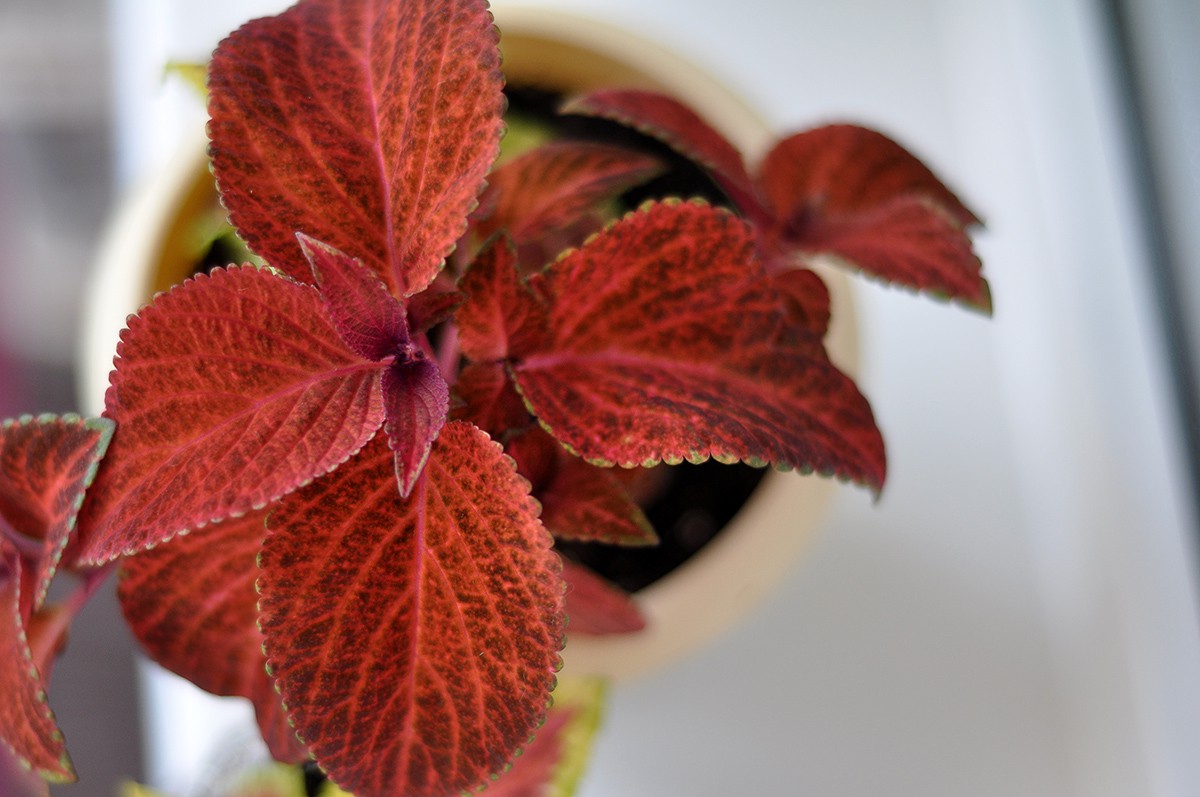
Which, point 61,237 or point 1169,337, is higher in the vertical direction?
point 1169,337

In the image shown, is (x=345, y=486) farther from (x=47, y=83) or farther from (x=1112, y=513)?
(x=47, y=83)

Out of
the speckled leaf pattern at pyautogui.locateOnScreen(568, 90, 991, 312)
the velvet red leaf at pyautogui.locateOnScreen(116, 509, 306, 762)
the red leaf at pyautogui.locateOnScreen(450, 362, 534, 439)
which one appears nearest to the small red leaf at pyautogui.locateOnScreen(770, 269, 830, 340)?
the speckled leaf pattern at pyautogui.locateOnScreen(568, 90, 991, 312)

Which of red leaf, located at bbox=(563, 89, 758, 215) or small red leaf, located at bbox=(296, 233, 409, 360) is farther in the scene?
red leaf, located at bbox=(563, 89, 758, 215)

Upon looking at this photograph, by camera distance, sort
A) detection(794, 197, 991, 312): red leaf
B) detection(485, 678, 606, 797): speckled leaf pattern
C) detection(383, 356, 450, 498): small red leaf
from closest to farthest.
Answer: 1. detection(383, 356, 450, 498): small red leaf
2. detection(794, 197, 991, 312): red leaf
3. detection(485, 678, 606, 797): speckled leaf pattern

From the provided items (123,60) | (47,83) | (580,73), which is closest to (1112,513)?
(580,73)

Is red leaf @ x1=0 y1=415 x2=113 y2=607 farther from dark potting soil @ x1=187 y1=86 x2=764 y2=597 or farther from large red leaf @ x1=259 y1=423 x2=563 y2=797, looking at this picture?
dark potting soil @ x1=187 y1=86 x2=764 y2=597

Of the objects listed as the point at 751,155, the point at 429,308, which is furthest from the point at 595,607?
the point at 751,155

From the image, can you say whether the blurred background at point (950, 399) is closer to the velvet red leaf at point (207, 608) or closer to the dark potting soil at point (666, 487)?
the dark potting soil at point (666, 487)

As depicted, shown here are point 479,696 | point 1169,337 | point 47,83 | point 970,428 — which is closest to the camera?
point 479,696
